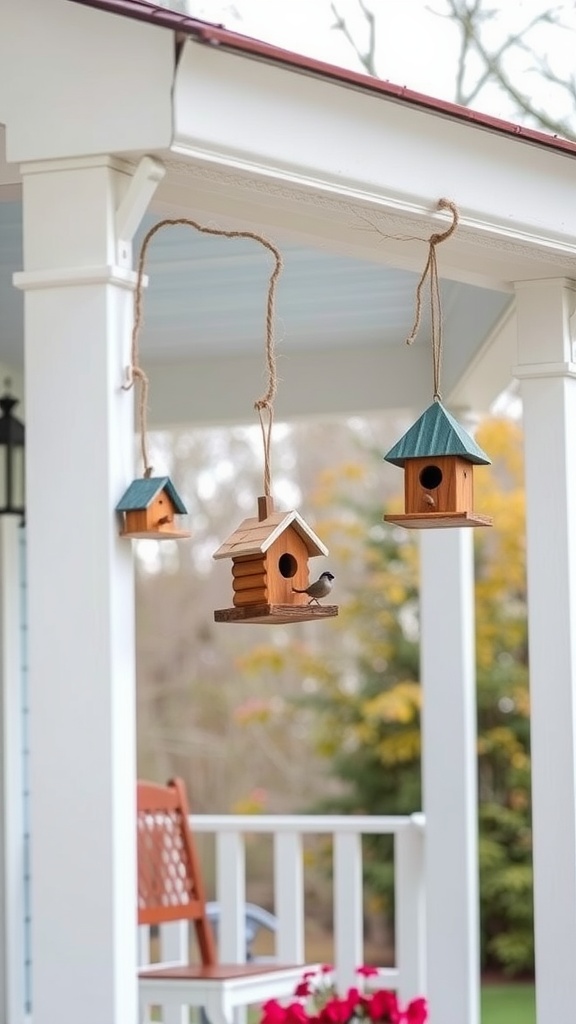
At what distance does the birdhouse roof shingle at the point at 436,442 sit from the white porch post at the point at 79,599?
0.73 meters

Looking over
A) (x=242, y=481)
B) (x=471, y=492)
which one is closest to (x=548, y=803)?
(x=471, y=492)

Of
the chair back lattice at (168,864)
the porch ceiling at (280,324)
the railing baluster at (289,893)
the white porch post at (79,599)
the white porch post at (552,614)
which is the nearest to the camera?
the white porch post at (79,599)

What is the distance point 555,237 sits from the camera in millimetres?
3443

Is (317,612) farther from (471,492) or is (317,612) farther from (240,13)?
(240,13)

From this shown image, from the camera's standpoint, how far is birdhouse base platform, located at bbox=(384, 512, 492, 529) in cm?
318

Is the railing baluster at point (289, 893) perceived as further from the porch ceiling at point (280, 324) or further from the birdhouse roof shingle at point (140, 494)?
the birdhouse roof shingle at point (140, 494)

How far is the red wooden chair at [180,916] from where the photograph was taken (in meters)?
4.74

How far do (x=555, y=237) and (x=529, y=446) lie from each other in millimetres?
537

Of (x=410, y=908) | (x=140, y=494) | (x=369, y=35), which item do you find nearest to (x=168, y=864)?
(x=410, y=908)

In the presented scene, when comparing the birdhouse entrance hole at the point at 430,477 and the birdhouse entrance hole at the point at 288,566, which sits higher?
the birdhouse entrance hole at the point at 430,477

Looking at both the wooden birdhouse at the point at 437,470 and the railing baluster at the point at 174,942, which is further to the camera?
the railing baluster at the point at 174,942

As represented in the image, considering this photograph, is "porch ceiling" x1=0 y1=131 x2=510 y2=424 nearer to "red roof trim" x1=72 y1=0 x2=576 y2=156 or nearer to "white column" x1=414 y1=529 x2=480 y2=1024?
"red roof trim" x1=72 y1=0 x2=576 y2=156

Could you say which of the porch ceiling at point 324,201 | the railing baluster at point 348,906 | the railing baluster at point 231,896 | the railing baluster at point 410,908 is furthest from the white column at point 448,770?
the railing baluster at point 231,896

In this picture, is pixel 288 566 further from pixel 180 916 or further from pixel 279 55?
pixel 180 916
